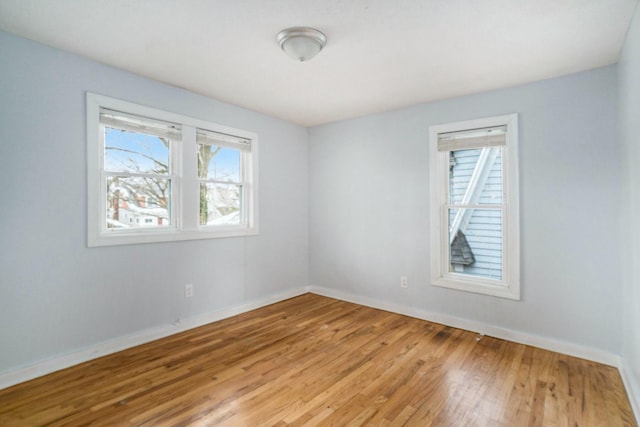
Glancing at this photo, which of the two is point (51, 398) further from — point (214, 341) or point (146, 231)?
point (146, 231)

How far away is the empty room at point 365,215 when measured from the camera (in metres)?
2.06

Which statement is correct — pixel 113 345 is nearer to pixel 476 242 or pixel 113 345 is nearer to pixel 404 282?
pixel 404 282

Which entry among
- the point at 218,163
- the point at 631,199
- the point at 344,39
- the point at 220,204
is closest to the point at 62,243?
the point at 220,204

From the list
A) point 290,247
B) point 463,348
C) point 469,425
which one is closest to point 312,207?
point 290,247

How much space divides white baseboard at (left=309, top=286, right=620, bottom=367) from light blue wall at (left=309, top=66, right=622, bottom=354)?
0.05 metres

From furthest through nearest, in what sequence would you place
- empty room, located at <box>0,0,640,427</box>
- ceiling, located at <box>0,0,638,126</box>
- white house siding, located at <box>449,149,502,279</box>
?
white house siding, located at <box>449,149,502,279</box>
empty room, located at <box>0,0,640,427</box>
ceiling, located at <box>0,0,638,126</box>

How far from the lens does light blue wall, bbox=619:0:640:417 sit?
196 centimetres

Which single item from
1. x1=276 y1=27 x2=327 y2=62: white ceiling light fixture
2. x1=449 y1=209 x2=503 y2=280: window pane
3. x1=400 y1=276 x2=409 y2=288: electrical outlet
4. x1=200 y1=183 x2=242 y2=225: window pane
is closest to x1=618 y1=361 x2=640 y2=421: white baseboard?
x1=449 y1=209 x2=503 y2=280: window pane

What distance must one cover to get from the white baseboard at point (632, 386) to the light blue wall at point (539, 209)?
0.28 meters

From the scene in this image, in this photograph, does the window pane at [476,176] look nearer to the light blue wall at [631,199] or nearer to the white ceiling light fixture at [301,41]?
Result: the light blue wall at [631,199]

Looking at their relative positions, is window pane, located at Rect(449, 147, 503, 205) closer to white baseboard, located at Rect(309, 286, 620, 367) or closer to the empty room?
the empty room

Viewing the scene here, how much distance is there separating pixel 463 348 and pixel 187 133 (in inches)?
137

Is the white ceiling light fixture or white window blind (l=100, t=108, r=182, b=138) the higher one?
the white ceiling light fixture

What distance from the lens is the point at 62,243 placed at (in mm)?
2514
